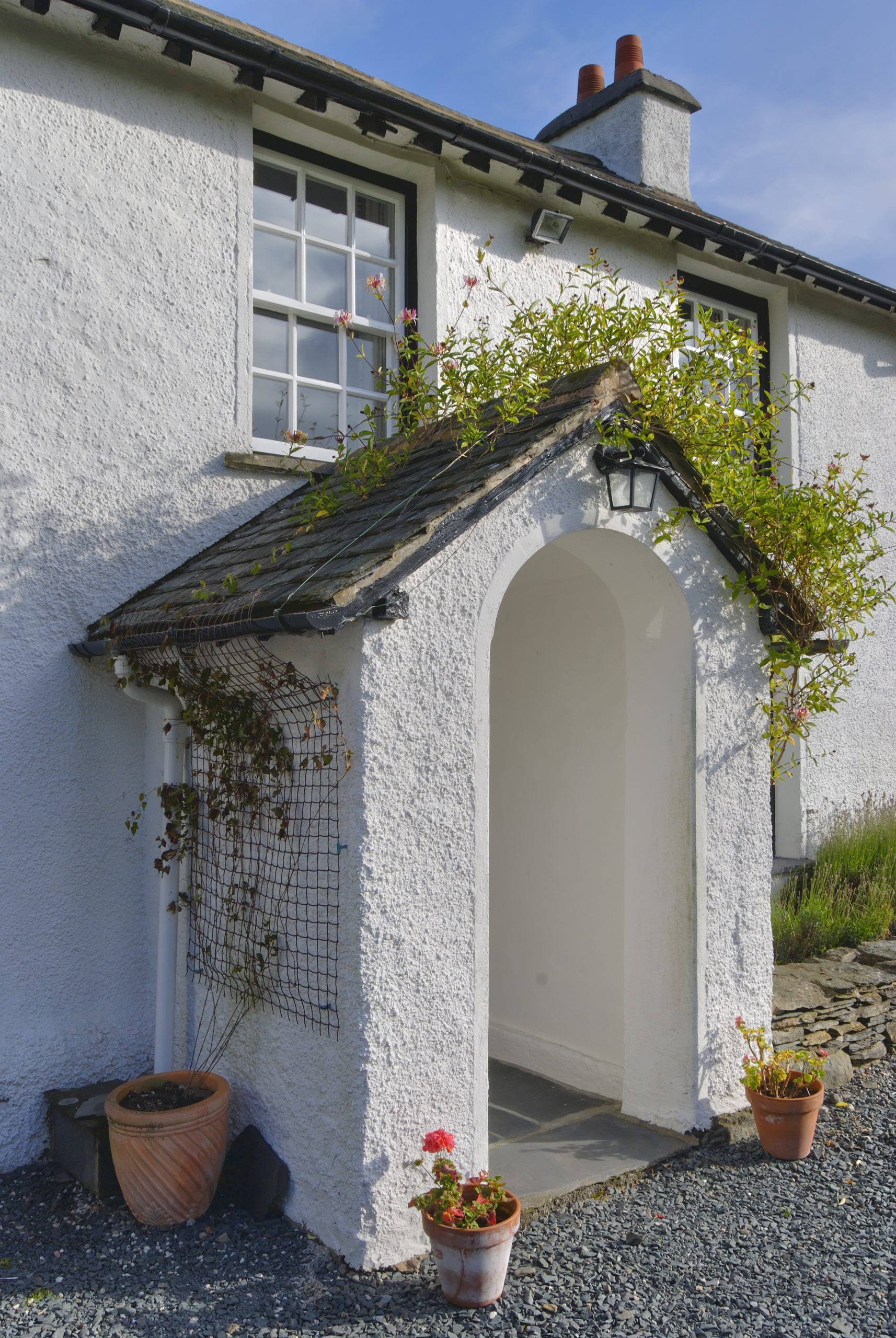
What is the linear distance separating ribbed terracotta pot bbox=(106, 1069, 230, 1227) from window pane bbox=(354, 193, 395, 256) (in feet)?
17.4

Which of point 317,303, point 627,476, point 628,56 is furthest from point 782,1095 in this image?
point 628,56

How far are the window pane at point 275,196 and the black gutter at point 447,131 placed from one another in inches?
23.5

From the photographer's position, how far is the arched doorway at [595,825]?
5320mm

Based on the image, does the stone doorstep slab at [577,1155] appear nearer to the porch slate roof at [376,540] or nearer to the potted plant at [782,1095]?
the potted plant at [782,1095]

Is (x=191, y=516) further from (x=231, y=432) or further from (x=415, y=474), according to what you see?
(x=415, y=474)

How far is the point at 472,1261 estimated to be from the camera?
375 cm

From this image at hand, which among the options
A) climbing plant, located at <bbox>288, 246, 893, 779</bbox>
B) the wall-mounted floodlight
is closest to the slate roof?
climbing plant, located at <bbox>288, 246, 893, 779</bbox>

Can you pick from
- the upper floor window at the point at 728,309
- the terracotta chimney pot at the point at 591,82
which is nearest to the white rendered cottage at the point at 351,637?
the upper floor window at the point at 728,309

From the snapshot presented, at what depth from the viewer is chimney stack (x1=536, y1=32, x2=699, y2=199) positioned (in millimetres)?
9266

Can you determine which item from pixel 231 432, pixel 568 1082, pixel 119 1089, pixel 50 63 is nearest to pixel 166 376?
pixel 231 432

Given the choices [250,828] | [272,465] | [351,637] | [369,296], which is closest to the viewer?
[351,637]

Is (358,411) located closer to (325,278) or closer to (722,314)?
(325,278)

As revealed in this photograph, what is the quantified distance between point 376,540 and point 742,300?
20.6 ft

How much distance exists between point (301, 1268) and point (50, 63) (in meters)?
5.90
